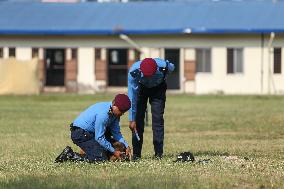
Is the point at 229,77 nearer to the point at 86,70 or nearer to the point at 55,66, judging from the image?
the point at 86,70

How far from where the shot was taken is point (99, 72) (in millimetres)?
51969

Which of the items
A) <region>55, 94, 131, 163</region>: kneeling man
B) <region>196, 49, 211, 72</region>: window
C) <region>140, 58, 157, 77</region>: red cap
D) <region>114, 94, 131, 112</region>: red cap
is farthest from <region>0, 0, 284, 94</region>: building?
<region>114, 94, 131, 112</region>: red cap

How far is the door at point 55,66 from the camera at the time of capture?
2073 inches

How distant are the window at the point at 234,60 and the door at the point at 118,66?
597cm

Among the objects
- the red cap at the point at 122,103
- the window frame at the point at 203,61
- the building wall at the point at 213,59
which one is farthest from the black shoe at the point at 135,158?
the window frame at the point at 203,61

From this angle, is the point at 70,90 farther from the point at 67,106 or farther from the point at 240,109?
the point at 240,109

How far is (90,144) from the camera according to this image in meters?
13.7

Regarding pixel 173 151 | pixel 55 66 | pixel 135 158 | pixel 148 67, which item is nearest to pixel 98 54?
pixel 55 66

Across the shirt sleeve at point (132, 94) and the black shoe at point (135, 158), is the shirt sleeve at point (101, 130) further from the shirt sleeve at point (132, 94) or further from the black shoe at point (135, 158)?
the shirt sleeve at point (132, 94)

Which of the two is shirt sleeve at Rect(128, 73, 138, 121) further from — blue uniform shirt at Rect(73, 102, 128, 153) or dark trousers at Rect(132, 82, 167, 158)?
blue uniform shirt at Rect(73, 102, 128, 153)

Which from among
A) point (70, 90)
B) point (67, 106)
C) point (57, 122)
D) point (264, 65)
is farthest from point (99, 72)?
point (57, 122)

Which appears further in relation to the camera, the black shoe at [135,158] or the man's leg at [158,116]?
the man's leg at [158,116]

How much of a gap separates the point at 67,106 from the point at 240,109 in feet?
24.4

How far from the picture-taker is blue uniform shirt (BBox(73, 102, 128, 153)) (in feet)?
44.0
